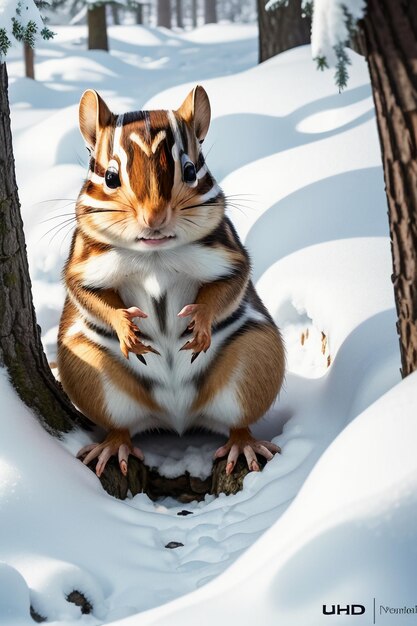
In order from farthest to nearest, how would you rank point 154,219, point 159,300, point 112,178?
point 159,300
point 112,178
point 154,219

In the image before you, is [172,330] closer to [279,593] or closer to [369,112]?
[279,593]

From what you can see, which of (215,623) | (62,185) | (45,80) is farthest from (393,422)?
(45,80)

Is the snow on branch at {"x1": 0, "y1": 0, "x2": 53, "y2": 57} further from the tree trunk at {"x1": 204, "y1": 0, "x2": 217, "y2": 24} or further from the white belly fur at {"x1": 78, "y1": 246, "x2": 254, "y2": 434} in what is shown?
the tree trunk at {"x1": 204, "y1": 0, "x2": 217, "y2": 24}

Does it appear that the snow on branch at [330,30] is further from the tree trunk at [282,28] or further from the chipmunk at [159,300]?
the tree trunk at [282,28]

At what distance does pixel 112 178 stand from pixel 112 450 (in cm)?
121

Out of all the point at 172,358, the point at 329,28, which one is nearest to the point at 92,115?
the point at 172,358

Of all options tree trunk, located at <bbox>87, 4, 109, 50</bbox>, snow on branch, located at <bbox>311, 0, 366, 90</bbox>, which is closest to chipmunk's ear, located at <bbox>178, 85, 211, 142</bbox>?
snow on branch, located at <bbox>311, 0, 366, 90</bbox>

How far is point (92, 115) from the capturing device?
368 cm

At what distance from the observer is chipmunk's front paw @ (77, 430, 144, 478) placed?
394 centimetres

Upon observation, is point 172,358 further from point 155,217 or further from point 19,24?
point 19,24

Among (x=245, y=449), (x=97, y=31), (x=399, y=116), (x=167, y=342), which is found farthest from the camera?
(x=97, y=31)

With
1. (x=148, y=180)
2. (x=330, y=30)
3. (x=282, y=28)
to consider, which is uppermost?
(x=282, y=28)

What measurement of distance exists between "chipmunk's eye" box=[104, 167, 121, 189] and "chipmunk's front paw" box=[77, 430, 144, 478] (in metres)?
1.17

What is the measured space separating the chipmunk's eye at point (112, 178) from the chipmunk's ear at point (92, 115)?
0.24m
